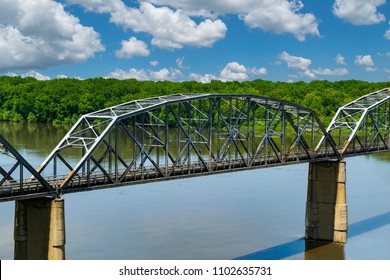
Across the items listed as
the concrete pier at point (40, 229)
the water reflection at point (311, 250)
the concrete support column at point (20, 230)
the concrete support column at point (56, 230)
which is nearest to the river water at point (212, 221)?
the water reflection at point (311, 250)

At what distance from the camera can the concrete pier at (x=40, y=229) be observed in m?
38.2

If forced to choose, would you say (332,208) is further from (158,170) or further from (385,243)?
(158,170)

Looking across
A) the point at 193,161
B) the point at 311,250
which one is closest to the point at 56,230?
the point at 193,161

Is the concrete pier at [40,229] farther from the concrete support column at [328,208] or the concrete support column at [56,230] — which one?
the concrete support column at [328,208]

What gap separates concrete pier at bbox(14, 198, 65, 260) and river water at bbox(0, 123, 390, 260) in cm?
896

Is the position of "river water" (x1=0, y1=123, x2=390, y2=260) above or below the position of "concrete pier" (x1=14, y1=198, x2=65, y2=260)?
below

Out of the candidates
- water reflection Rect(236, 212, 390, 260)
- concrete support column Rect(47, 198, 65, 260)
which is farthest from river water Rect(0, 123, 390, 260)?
concrete support column Rect(47, 198, 65, 260)

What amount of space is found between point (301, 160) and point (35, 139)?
76449mm

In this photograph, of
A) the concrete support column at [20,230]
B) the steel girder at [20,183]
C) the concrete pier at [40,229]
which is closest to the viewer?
the steel girder at [20,183]

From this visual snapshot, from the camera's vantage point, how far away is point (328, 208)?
190 ft

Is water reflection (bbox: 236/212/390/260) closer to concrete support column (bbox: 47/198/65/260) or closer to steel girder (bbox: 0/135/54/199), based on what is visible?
concrete support column (bbox: 47/198/65/260)

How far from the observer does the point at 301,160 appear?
5834 centimetres

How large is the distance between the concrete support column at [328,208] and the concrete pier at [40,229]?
2474cm

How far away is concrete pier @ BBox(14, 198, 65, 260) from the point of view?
38250mm
